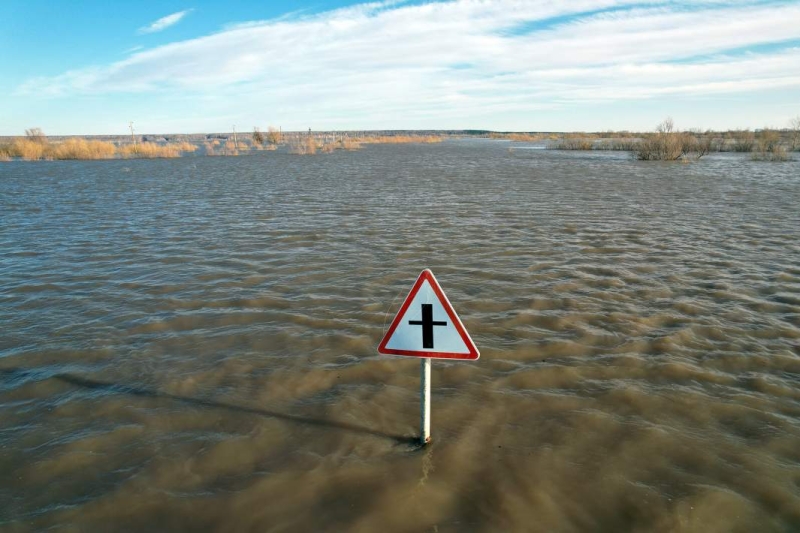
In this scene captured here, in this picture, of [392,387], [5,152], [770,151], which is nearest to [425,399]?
[392,387]

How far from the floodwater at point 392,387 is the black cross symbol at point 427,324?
1.06m

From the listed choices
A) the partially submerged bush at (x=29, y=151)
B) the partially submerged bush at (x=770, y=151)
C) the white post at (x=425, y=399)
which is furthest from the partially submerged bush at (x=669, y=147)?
the partially submerged bush at (x=29, y=151)

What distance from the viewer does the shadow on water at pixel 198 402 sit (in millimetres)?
4332

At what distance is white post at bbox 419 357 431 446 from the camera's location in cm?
A: 388

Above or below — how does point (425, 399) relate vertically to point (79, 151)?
below

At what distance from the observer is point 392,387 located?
A: 5.11 m

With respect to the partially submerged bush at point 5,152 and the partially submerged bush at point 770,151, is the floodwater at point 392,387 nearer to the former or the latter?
the partially submerged bush at point 770,151

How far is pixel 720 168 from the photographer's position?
102 feet

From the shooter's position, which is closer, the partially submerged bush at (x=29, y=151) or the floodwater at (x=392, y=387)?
the floodwater at (x=392, y=387)

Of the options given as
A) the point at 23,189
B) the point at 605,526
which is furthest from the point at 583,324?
the point at 23,189

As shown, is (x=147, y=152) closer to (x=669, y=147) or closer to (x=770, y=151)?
(x=669, y=147)

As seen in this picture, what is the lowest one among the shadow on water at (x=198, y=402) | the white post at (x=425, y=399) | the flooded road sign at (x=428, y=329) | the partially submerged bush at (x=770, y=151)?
the shadow on water at (x=198, y=402)

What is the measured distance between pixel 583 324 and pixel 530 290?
1.54 meters

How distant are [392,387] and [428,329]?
1.65 meters
